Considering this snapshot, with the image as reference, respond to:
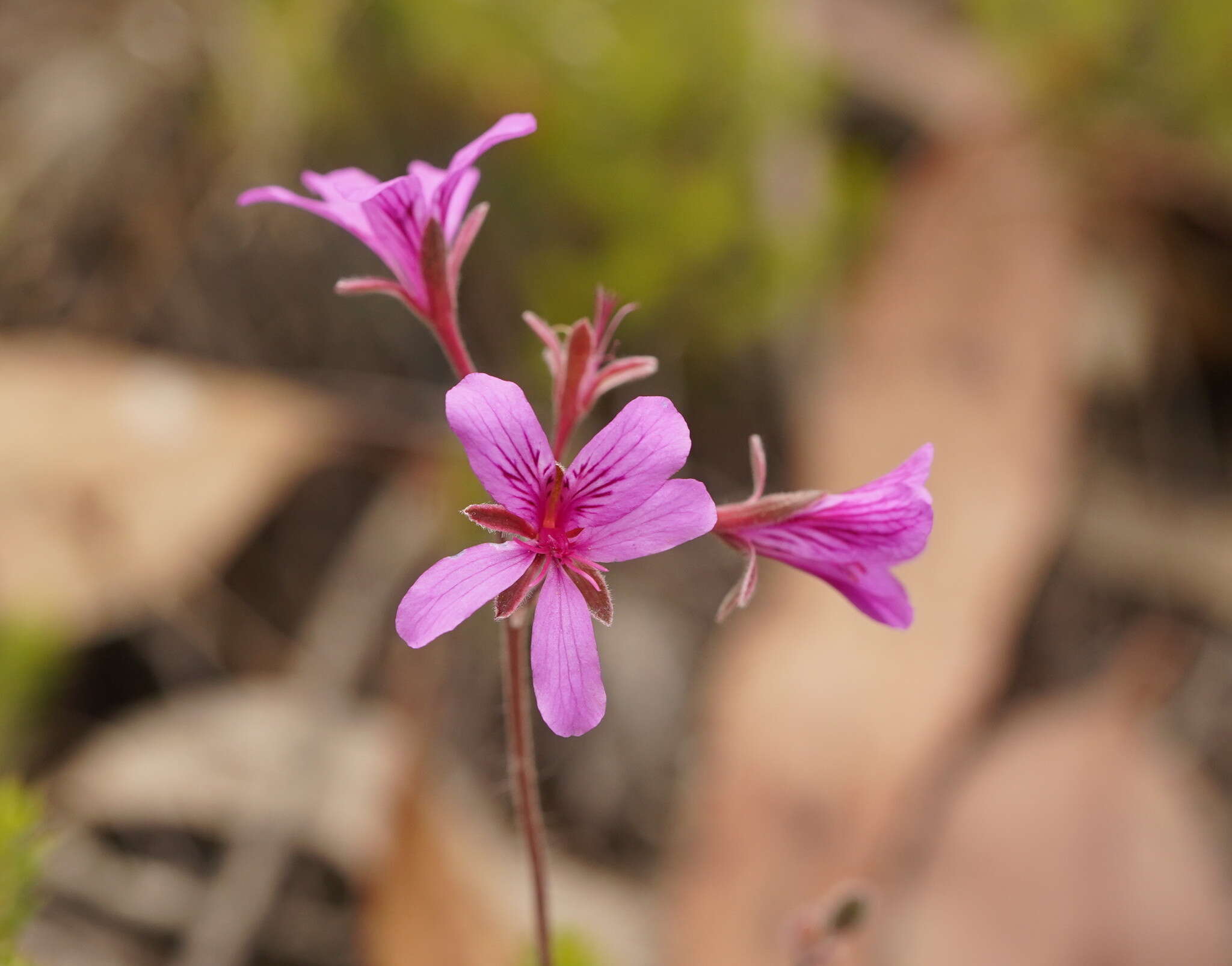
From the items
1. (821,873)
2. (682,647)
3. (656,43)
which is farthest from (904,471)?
(656,43)

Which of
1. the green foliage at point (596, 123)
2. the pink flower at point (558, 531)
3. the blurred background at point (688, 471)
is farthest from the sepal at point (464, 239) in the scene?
the green foliage at point (596, 123)

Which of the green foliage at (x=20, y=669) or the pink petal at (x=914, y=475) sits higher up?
the pink petal at (x=914, y=475)

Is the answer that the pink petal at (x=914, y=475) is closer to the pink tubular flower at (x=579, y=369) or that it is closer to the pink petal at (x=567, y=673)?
the pink tubular flower at (x=579, y=369)

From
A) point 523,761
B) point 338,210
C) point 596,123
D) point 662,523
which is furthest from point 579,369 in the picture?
point 596,123

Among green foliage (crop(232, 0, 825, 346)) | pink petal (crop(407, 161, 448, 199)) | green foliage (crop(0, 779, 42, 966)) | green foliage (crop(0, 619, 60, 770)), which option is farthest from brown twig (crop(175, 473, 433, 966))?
pink petal (crop(407, 161, 448, 199))

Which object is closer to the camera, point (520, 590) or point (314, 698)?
point (520, 590)

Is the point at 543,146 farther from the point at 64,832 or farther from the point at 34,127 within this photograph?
the point at 64,832

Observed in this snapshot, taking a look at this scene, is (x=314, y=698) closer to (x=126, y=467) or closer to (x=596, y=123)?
(x=126, y=467)
